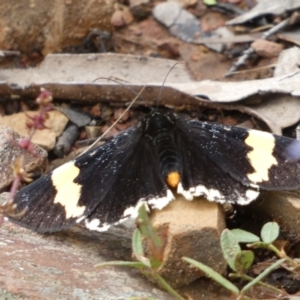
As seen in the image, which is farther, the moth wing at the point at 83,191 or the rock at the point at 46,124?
the rock at the point at 46,124

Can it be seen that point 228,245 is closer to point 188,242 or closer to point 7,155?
point 188,242

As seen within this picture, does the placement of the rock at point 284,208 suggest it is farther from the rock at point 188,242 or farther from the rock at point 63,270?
the rock at point 63,270

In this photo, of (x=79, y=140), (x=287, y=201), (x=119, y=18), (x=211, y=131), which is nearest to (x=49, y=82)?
(x=79, y=140)

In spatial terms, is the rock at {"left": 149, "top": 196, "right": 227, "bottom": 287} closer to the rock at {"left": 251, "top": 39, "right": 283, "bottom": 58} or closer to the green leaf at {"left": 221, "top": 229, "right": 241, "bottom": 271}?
the green leaf at {"left": 221, "top": 229, "right": 241, "bottom": 271}

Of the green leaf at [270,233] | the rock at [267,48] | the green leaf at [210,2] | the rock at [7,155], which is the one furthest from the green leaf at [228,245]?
the green leaf at [210,2]

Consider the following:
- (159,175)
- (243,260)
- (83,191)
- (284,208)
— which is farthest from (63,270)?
(284,208)

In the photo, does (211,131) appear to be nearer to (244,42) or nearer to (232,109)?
(232,109)
